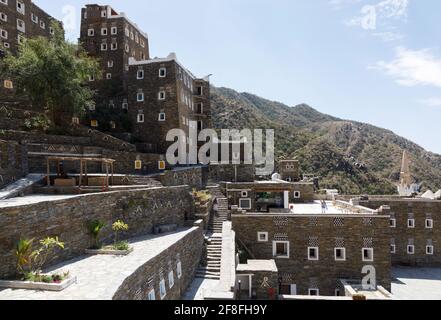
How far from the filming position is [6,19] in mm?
35250

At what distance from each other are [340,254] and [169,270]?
46.0ft

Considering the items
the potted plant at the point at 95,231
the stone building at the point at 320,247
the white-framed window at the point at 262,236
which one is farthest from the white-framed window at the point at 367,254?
the potted plant at the point at 95,231

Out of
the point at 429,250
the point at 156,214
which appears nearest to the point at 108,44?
the point at 156,214

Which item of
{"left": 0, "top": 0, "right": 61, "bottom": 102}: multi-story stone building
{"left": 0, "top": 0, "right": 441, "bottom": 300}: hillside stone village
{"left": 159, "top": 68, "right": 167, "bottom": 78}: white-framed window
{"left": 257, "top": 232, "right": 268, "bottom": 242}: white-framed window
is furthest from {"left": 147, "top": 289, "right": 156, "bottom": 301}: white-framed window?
{"left": 0, "top": 0, "right": 61, "bottom": 102}: multi-story stone building

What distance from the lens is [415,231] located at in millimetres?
32656

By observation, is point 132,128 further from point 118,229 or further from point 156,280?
point 156,280

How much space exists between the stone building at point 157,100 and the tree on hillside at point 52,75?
856 centimetres

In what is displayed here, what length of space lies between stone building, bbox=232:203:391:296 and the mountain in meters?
49.2

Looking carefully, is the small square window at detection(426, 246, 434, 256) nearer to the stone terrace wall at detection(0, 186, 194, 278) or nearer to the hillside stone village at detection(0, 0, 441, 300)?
the hillside stone village at detection(0, 0, 441, 300)

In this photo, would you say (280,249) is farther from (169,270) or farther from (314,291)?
(169,270)

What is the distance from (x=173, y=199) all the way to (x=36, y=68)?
14867mm

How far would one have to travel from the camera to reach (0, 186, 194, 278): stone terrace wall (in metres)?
9.22

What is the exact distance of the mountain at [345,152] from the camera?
75.4 m
